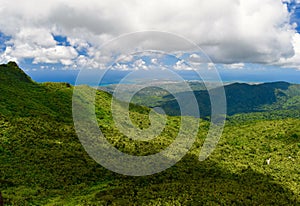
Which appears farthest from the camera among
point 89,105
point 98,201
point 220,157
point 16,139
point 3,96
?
point 89,105

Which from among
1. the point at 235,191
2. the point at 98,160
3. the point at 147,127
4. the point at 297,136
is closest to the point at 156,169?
the point at 98,160

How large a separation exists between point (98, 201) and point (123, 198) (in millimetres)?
2801

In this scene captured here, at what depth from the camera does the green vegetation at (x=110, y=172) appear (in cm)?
3055

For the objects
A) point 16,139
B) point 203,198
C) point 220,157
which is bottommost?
point 220,157

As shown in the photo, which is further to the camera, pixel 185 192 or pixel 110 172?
pixel 110 172

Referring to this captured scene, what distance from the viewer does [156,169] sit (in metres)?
46.1

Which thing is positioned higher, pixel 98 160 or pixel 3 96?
pixel 3 96

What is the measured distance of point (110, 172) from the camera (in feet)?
144

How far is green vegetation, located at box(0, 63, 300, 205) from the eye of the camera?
30.5m

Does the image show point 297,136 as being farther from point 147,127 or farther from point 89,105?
point 89,105

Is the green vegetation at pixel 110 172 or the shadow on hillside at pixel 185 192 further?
the green vegetation at pixel 110 172

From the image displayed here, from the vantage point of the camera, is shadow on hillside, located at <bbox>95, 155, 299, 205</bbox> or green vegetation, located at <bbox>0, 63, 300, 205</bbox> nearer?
shadow on hillside, located at <bbox>95, 155, 299, 205</bbox>

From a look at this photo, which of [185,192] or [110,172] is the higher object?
[185,192]

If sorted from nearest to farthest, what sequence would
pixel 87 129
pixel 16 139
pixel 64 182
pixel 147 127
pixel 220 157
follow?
pixel 64 182, pixel 16 139, pixel 87 129, pixel 220 157, pixel 147 127
